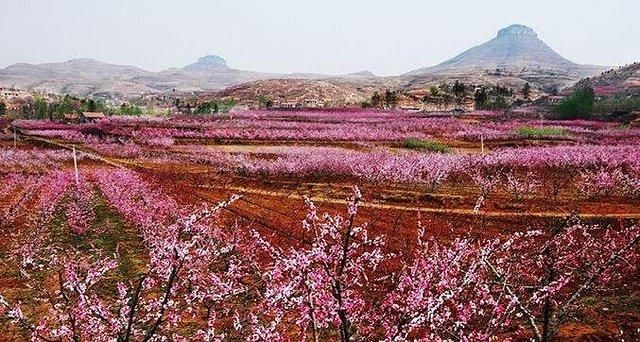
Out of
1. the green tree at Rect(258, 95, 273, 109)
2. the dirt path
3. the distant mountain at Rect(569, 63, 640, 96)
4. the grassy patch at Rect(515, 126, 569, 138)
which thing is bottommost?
the dirt path

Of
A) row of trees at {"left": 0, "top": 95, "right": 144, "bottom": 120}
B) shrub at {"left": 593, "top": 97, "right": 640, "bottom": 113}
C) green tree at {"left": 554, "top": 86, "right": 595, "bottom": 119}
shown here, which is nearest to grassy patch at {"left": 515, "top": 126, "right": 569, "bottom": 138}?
green tree at {"left": 554, "top": 86, "right": 595, "bottom": 119}

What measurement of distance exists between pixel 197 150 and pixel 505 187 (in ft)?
89.8

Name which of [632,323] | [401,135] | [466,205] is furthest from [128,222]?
[401,135]

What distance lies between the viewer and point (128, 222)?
1964 centimetres

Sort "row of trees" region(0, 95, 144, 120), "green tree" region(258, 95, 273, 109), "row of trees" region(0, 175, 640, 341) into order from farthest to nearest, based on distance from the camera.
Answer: "green tree" region(258, 95, 273, 109) < "row of trees" region(0, 95, 144, 120) < "row of trees" region(0, 175, 640, 341)

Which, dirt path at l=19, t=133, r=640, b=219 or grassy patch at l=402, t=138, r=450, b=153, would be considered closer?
dirt path at l=19, t=133, r=640, b=219

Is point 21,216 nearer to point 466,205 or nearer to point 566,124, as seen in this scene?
point 466,205

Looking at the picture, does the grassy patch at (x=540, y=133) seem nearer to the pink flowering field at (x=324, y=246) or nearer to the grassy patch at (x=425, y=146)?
the pink flowering field at (x=324, y=246)

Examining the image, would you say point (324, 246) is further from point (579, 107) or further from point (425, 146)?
point (579, 107)

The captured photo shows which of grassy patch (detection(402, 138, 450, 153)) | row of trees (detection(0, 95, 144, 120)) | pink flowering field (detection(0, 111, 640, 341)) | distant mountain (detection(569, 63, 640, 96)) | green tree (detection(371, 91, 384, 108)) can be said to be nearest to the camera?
pink flowering field (detection(0, 111, 640, 341))

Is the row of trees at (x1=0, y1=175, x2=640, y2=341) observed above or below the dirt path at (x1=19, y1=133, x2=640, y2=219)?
above

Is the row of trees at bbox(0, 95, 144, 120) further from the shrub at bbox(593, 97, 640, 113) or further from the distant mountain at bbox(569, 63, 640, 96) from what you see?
the distant mountain at bbox(569, 63, 640, 96)

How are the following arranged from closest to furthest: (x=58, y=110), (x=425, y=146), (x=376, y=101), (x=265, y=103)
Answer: (x=425, y=146) → (x=58, y=110) → (x=376, y=101) → (x=265, y=103)

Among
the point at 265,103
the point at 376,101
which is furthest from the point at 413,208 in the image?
the point at 265,103
